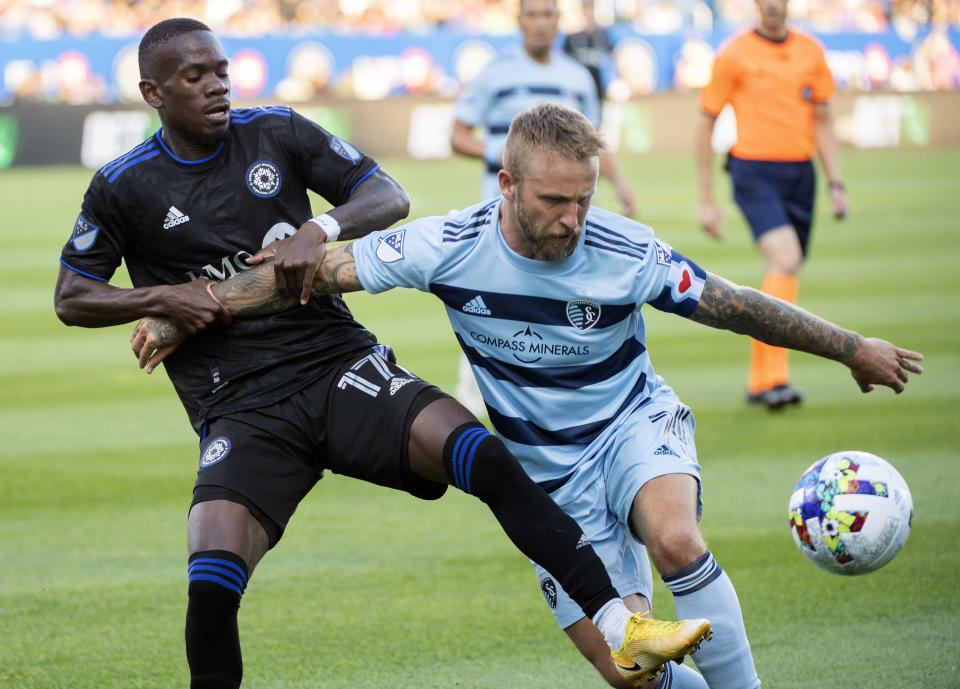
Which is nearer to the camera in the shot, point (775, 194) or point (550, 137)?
point (550, 137)

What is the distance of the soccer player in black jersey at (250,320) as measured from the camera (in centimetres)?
408

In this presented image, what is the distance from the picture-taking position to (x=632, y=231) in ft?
13.0

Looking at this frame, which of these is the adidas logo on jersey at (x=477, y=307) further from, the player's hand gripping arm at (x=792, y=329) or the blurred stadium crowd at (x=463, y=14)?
the blurred stadium crowd at (x=463, y=14)

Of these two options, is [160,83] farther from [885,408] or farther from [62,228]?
[62,228]

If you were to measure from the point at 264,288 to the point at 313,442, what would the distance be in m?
0.55

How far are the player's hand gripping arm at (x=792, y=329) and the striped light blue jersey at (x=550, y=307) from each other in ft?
0.24

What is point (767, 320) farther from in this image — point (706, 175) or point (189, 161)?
point (706, 175)

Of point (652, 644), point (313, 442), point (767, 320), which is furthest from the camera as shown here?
point (313, 442)

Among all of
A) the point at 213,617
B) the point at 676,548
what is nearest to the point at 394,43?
the point at 213,617

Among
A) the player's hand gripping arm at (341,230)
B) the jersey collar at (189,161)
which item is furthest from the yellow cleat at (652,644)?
the jersey collar at (189,161)

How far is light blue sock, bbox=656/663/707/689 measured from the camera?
4.05 meters

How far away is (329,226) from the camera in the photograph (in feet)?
13.9

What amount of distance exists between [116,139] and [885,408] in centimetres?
1790

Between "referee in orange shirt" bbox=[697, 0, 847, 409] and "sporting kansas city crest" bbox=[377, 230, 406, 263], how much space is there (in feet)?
16.4
